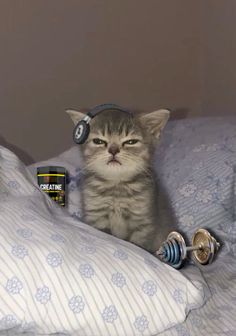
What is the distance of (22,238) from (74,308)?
0.62ft

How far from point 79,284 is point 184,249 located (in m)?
0.36

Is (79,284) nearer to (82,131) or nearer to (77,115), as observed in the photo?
(82,131)

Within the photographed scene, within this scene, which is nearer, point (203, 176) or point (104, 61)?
point (203, 176)

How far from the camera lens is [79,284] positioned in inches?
40.7

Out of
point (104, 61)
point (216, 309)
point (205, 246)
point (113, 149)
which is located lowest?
point (216, 309)

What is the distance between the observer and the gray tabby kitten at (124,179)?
1549 mm

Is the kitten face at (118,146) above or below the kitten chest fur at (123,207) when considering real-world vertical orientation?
above

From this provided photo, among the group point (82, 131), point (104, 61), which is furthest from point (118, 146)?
point (104, 61)

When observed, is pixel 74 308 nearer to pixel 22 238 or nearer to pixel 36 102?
pixel 22 238

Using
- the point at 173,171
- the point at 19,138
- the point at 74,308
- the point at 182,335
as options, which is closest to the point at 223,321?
the point at 182,335

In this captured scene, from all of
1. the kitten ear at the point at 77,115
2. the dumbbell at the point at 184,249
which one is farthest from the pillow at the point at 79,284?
the kitten ear at the point at 77,115

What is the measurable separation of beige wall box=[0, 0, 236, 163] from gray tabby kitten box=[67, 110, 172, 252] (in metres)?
0.94

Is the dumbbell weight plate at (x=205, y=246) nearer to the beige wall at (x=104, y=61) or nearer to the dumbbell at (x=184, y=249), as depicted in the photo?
the dumbbell at (x=184, y=249)

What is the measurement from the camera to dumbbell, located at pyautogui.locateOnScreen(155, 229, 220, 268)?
1309mm
